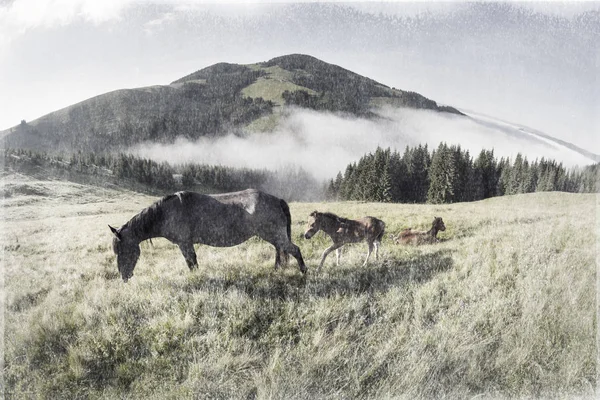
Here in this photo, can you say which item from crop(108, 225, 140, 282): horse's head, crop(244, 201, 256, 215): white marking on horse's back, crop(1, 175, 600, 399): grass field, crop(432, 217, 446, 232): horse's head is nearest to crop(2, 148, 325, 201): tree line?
crop(1, 175, 600, 399): grass field

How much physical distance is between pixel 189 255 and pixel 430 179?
642 centimetres

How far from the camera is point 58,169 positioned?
7.03 meters

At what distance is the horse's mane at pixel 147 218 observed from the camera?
4.75 metres

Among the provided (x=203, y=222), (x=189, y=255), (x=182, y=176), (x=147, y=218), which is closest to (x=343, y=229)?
(x=203, y=222)

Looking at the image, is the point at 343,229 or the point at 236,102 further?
the point at 236,102

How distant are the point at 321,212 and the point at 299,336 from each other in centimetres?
261

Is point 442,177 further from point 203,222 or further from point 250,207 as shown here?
point 203,222

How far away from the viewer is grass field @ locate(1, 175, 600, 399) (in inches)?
127

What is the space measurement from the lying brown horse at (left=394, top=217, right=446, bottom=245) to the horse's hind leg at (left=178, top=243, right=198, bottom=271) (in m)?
4.62

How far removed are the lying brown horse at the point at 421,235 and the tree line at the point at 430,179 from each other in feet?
2.10

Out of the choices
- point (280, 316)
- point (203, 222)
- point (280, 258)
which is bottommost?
point (280, 316)

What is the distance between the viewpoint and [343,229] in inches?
234

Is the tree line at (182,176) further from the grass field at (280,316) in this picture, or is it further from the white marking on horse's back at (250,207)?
the white marking on horse's back at (250,207)

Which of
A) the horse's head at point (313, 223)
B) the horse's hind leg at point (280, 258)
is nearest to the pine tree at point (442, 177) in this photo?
the horse's head at point (313, 223)
